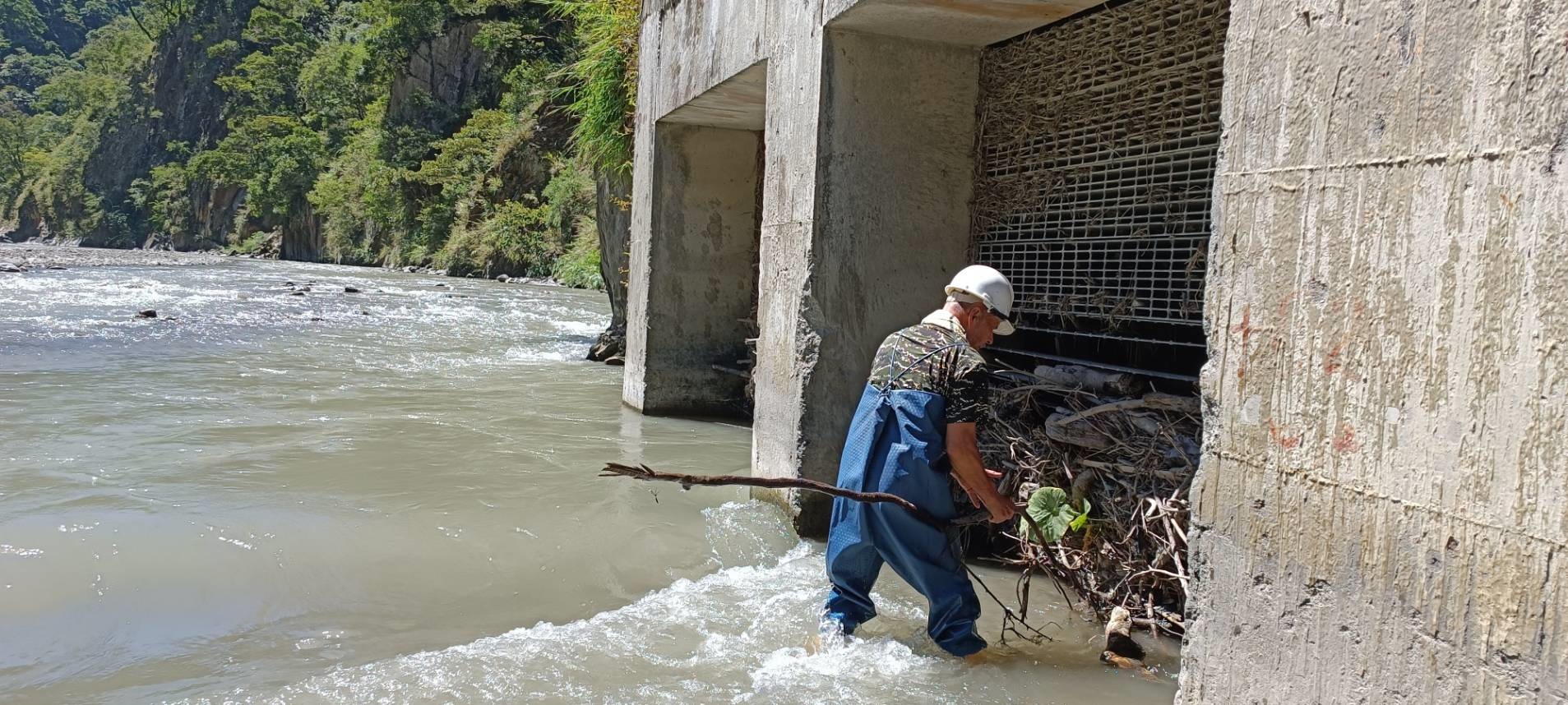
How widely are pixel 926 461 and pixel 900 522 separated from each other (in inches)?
9.8

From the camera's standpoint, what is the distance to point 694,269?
9414 millimetres

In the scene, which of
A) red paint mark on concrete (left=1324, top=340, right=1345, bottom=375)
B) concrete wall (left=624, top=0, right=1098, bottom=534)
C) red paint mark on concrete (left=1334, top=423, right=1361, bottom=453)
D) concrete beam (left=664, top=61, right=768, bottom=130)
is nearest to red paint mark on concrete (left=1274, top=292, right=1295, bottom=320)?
red paint mark on concrete (left=1324, top=340, right=1345, bottom=375)

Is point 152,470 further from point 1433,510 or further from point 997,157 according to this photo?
point 1433,510

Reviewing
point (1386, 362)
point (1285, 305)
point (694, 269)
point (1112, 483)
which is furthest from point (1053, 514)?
point (694, 269)

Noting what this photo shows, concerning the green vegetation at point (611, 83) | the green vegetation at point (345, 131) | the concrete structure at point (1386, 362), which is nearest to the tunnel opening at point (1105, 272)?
the concrete structure at point (1386, 362)

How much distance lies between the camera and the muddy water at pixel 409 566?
3969 millimetres

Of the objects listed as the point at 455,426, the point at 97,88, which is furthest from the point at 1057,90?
the point at 97,88

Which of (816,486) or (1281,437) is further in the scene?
(816,486)

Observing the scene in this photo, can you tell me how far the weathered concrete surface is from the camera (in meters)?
2.12

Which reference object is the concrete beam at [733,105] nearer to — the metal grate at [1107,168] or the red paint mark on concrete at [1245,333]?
the metal grate at [1107,168]

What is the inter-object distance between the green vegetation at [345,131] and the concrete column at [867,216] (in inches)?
211

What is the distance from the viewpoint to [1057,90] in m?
5.48

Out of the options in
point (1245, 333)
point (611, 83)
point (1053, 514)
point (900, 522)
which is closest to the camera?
point (1245, 333)

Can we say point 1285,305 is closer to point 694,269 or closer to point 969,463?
point 969,463
